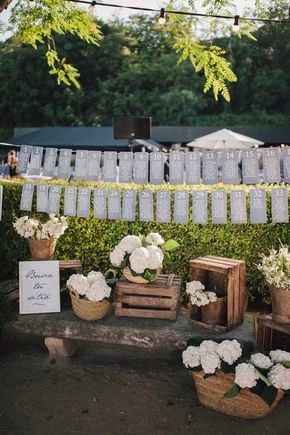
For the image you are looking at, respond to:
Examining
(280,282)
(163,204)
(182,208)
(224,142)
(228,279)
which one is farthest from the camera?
(224,142)

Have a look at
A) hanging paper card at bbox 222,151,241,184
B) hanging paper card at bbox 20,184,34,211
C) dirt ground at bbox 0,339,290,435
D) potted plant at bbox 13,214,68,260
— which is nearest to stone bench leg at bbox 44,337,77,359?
dirt ground at bbox 0,339,290,435

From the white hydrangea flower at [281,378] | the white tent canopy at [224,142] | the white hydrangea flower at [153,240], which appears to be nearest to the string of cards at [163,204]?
the white hydrangea flower at [153,240]

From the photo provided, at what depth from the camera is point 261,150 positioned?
371cm

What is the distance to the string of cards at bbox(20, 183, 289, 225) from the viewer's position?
3.85 metres

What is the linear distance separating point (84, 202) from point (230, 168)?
1304 mm

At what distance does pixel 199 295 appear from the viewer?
11.2 feet

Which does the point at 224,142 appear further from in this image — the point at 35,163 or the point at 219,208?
the point at 35,163

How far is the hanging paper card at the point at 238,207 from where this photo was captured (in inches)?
151

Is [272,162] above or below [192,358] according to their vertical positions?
above

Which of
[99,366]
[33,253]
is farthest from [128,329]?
[33,253]

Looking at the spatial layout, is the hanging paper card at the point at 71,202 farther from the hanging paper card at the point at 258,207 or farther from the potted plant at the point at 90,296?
the hanging paper card at the point at 258,207

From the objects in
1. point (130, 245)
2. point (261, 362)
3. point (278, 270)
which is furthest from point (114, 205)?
point (261, 362)

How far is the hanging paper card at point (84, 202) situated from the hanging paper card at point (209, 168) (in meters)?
1.04

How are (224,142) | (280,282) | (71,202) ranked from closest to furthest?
(280,282)
(71,202)
(224,142)
